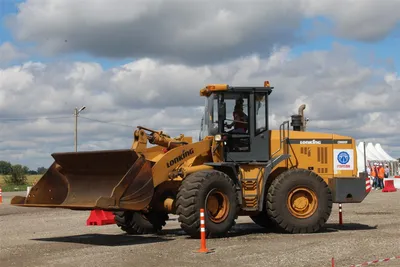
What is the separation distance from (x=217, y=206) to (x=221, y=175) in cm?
69

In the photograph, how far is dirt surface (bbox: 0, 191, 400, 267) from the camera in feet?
36.1

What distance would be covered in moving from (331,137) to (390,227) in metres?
2.75

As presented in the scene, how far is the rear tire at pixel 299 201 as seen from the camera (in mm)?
14633

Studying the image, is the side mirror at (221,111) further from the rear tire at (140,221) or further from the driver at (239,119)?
the rear tire at (140,221)

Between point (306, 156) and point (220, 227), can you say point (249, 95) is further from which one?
point (220, 227)

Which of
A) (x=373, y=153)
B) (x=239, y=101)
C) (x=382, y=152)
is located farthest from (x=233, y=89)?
(x=382, y=152)

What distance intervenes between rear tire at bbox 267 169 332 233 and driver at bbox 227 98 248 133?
1422 mm

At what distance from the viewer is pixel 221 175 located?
14047 millimetres

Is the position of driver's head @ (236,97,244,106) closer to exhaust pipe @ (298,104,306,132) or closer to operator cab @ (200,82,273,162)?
operator cab @ (200,82,273,162)

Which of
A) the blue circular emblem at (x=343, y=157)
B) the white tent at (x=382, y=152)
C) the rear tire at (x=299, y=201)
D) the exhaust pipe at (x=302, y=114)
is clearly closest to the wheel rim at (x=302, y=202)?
the rear tire at (x=299, y=201)

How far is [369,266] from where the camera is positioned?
10125 mm

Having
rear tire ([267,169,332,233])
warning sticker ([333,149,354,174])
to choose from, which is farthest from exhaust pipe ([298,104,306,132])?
rear tire ([267,169,332,233])

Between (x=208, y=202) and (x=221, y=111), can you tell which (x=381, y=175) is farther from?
(x=208, y=202)

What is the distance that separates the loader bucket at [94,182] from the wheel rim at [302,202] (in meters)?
3.45
